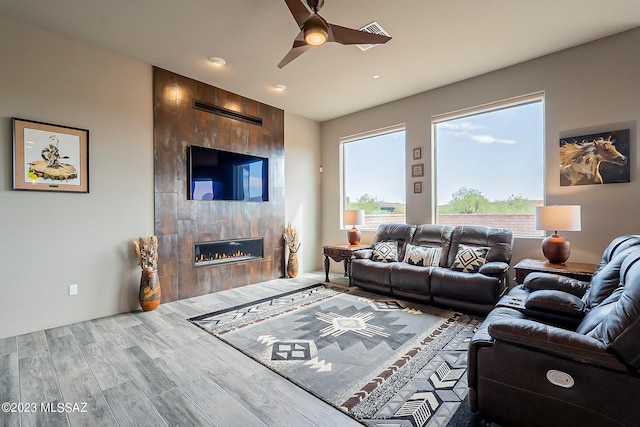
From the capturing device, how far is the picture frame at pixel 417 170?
462cm

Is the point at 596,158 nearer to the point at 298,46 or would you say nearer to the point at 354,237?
the point at 354,237

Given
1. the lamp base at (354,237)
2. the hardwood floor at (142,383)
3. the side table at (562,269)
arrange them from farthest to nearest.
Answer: the lamp base at (354,237) → the side table at (562,269) → the hardwood floor at (142,383)

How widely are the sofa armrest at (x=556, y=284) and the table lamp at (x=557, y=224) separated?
62 centimetres

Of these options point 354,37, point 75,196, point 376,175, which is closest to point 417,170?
point 376,175

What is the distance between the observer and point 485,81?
13.1 feet

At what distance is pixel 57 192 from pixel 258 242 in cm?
269

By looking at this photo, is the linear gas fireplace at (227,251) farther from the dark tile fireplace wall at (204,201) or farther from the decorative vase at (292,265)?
the decorative vase at (292,265)

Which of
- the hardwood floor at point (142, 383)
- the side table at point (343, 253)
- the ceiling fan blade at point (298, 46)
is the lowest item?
the hardwood floor at point (142, 383)

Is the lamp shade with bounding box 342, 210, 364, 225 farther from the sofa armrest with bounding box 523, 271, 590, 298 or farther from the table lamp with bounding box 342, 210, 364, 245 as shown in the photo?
the sofa armrest with bounding box 523, 271, 590, 298

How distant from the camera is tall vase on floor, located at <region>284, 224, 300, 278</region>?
525 centimetres

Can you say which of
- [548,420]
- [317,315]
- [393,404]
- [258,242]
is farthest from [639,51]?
[258,242]

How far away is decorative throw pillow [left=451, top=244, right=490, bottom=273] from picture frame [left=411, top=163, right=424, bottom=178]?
4.69 ft

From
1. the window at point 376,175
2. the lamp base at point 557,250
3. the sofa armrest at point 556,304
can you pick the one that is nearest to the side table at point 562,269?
the lamp base at point 557,250

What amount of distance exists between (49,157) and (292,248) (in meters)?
3.50
